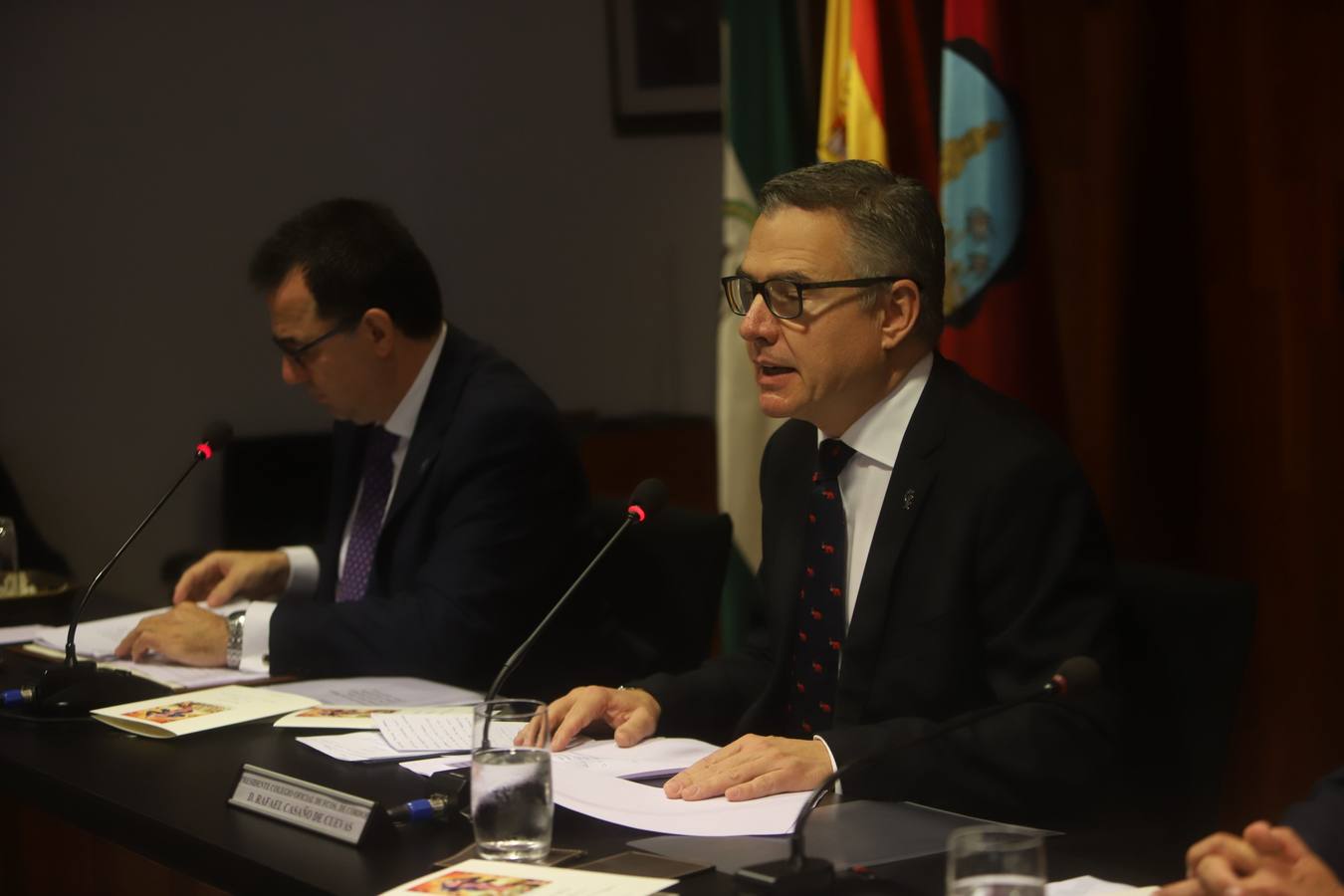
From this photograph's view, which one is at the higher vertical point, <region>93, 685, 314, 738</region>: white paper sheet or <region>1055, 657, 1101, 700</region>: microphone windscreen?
<region>1055, 657, 1101, 700</region>: microphone windscreen

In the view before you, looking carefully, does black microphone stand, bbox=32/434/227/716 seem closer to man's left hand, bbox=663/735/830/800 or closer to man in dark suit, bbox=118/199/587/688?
man in dark suit, bbox=118/199/587/688

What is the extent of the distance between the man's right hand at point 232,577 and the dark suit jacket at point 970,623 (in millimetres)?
1104

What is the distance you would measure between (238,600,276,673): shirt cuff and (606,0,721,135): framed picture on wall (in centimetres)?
324

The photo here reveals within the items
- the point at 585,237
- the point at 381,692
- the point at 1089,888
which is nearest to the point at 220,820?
the point at 381,692

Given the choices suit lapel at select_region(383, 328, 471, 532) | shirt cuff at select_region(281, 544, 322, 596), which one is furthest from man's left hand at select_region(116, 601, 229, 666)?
shirt cuff at select_region(281, 544, 322, 596)

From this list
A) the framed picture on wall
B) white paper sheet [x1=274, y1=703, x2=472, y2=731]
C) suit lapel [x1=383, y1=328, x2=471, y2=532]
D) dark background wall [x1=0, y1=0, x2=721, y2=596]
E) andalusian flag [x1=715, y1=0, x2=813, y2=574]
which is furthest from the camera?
the framed picture on wall

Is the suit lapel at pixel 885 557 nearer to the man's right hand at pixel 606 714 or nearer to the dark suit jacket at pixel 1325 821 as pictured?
the man's right hand at pixel 606 714

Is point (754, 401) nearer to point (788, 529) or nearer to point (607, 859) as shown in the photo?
→ point (788, 529)

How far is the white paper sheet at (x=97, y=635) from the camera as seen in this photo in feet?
8.49

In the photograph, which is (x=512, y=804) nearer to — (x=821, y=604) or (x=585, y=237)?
(x=821, y=604)

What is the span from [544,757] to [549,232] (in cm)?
398

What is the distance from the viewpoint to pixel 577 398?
215 inches

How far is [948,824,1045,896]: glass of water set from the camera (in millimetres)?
1204

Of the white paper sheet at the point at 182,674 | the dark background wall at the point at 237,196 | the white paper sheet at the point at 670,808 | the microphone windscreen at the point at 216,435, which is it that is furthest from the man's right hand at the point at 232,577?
the dark background wall at the point at 237,196
